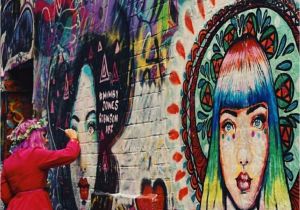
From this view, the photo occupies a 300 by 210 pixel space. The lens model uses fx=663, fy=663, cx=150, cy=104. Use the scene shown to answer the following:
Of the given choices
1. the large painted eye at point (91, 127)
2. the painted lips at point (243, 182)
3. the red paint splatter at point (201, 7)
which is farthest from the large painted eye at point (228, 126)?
the large painted eye at point (91, 127)

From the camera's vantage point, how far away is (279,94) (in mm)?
5070

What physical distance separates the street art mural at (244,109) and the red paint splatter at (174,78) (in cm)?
16

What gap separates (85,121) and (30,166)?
210cm

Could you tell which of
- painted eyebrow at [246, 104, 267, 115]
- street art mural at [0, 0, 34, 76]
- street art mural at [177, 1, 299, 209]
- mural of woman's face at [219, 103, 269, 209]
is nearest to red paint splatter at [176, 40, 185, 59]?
street art mural at [177, 1, 299, 209]

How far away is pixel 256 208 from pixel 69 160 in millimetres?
2346

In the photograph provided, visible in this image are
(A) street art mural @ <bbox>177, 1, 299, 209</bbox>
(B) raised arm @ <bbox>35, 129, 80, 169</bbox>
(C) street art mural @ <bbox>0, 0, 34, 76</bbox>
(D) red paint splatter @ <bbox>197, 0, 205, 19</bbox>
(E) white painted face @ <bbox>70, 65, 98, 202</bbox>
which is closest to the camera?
(A) street art mural @ <bbox>177, 1, 299, 209</bbox>

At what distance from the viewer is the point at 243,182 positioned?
5.44 m

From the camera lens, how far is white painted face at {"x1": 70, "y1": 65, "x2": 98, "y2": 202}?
340 inches

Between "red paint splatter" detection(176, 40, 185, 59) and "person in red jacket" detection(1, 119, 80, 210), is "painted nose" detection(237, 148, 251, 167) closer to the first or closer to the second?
"red paint splatter" detection(176, 40, 185, 59)

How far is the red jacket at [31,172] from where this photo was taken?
22.5ft

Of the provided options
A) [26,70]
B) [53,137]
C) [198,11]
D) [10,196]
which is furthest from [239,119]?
[26,70]

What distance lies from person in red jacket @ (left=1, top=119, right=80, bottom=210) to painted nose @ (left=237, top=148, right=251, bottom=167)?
6.71 feet

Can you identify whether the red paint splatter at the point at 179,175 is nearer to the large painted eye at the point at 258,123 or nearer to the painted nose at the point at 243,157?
the painted nose at the point at 243,157

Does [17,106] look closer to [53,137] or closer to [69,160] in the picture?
[53,137]
